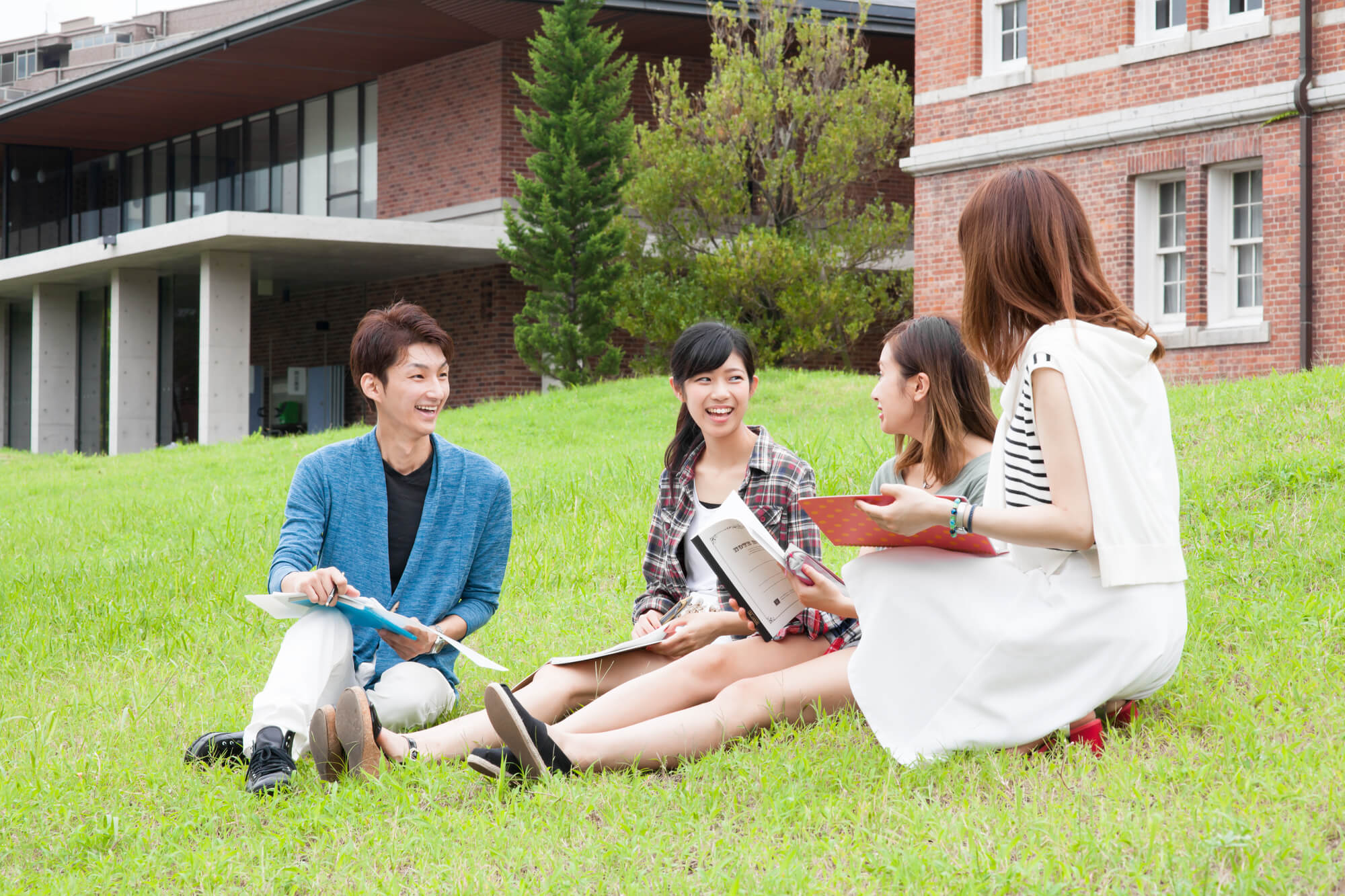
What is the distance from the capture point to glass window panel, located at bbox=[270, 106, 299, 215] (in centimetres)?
2586

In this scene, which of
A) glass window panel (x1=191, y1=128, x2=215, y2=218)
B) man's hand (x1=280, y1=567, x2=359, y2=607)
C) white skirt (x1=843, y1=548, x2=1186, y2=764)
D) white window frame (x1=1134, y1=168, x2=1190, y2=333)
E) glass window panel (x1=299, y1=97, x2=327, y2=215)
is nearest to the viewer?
white skirt (x1=843, y1=548, x2=1186, y2=764)

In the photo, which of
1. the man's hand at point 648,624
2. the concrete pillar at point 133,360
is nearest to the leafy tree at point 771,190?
the concrete pillar at point 133,360

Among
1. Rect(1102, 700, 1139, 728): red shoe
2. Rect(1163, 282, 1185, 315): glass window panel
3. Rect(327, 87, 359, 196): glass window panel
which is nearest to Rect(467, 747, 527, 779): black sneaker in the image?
Rect(1102, 700, 1139, 728): red shoe

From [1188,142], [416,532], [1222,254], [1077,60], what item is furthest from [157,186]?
[416,532]

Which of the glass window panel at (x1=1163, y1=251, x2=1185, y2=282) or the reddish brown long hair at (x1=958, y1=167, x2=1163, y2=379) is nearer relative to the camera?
the reddish brown long hair at (x1=958, y1=167, x2=1163, y2=379)

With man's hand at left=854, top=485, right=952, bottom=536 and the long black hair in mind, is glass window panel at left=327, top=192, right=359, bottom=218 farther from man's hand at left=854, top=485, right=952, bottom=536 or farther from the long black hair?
man's hand at left=854, top=485, right=952, bottom=536

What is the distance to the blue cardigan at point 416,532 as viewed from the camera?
4.46m

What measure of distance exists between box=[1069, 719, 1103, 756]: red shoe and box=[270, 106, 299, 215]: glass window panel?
24.6 meters

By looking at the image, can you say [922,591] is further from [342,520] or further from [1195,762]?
[342,520]

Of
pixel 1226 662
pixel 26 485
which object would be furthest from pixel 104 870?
pixel 26 485

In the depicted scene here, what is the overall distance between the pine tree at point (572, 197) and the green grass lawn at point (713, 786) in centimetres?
1154

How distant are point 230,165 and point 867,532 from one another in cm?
2697

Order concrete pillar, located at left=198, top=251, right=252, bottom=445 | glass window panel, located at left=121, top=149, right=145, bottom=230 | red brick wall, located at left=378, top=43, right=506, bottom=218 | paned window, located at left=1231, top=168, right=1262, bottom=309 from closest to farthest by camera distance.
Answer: paned window, located at left=1231, top=168, right=1262, bottom=309, concrete pillar, located at left=198, top=251, right=252, bottom=445, red brick wall, located at left=378, top=43, right=506, bottom=218, glass window panel, located at left=121, top=149, right=145, bottom=230

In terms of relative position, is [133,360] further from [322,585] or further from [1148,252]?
[322,585]
